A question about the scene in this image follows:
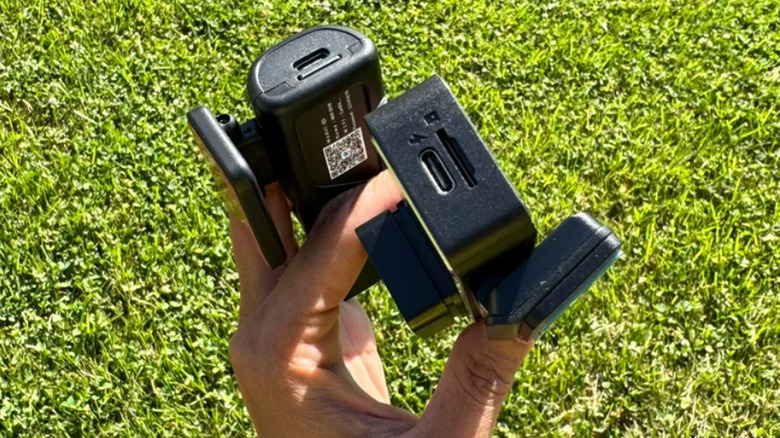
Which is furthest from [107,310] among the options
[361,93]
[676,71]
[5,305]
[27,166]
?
[676,71]

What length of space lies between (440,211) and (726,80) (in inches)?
109

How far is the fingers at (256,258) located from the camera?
7.14ft

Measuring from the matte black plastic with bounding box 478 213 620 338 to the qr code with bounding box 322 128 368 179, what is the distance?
2.19ft

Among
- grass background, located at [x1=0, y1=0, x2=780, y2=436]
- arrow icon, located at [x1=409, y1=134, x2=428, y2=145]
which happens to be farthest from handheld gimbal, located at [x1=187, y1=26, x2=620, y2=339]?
grass background, located at [x1=0, y1=0, x2=780, y2=436]

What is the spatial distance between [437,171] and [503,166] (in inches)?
81.1

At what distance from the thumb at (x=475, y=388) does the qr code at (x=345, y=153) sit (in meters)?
0.60

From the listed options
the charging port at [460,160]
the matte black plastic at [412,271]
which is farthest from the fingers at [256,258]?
the charging port at [460,160]

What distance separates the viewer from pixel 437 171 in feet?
5.22

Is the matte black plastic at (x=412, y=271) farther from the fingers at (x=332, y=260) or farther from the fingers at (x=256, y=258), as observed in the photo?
the fingers at (x=256, y=258)

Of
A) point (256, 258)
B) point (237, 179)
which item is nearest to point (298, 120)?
point (237, 179)

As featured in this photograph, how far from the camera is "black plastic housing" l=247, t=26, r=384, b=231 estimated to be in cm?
198

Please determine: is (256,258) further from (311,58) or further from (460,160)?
(460,160)

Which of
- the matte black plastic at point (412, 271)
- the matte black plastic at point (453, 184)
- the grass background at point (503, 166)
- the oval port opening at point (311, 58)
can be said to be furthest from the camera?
the grass background at point (503, 166)

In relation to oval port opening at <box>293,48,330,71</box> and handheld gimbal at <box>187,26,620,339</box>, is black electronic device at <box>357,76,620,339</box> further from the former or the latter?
oval port opening at <box>293,48,330,71</box>
